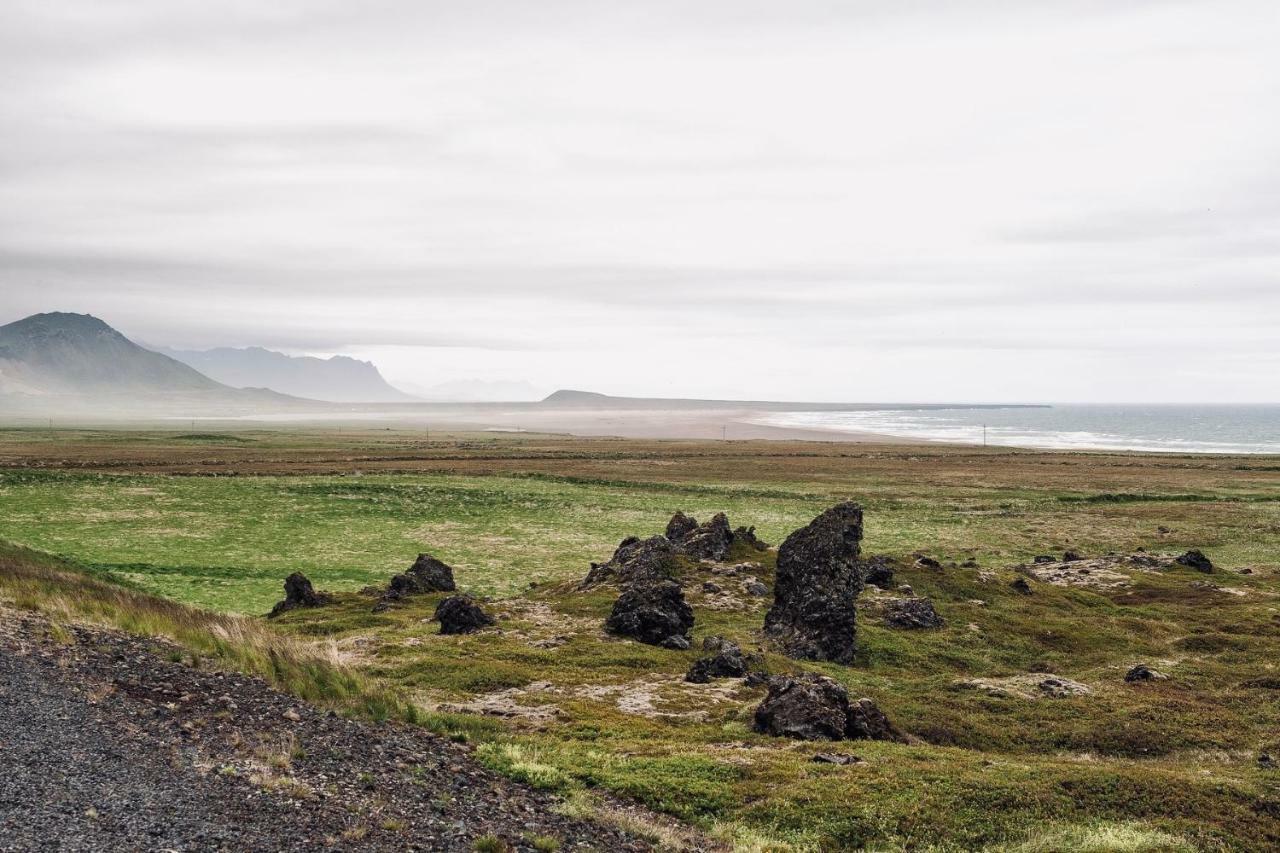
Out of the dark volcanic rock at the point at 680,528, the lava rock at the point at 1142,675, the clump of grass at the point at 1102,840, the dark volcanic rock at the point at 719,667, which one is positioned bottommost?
the lava rock at the point at 1142,675

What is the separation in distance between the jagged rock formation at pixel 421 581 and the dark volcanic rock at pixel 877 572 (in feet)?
72.8

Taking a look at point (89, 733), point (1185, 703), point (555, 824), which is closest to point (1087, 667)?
point (1185, 703)

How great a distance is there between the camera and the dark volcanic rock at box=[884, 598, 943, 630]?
33.3m

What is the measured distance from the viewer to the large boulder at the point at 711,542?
144 ft

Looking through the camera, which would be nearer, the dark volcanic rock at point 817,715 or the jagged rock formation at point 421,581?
the dark volcanic rock at point 817,715

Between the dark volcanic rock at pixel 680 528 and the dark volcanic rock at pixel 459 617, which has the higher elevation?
the dark volcanic rock at pixel 680 528

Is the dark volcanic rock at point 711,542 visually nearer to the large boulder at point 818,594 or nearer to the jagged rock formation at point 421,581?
the large boulder at point 818,594

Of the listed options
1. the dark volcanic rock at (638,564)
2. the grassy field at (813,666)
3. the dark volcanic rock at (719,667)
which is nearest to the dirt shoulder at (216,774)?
the grassy field at (813,666)

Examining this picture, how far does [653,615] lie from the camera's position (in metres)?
31.2

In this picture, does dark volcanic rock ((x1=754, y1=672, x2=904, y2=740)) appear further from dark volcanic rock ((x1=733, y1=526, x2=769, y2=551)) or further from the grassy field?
dark volcanic rock ((x1=733, y1=526, x2=769, y2=551))

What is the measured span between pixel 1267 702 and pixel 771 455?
446ft

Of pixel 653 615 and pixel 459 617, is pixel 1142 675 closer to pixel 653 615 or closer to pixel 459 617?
pixel 653 615

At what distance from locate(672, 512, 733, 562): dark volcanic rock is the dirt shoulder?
26.9 m

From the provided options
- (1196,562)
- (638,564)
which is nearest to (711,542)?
(638,564)
